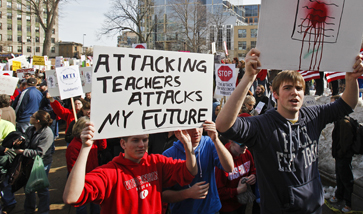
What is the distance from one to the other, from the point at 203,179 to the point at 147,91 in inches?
42.1

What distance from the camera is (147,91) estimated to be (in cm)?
211

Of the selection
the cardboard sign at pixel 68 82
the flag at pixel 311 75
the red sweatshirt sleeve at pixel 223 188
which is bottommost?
the red sweatshirt sleeve at pixel 223 188

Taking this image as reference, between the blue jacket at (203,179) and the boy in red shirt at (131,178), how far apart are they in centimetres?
25

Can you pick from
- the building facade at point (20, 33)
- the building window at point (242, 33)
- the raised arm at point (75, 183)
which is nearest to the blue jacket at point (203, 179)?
the raised arm at point (75, 183)

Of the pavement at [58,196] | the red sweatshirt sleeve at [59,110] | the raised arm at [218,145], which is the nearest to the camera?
the raised arm at [218,145]

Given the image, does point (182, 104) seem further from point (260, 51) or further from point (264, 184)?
point (264, 184)

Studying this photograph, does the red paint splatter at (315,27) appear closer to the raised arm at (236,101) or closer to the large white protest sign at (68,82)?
the raised arm at (236,101)

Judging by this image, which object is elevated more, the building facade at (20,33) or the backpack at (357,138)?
the building facade at (20,33)

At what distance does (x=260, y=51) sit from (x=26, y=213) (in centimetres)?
424

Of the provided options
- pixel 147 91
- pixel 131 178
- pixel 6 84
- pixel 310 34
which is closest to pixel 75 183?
pixel 131 178

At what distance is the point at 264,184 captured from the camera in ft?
6.61

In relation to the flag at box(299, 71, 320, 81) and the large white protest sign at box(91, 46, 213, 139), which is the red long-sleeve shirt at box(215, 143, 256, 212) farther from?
the flag at box(299, 71, 320, 81)

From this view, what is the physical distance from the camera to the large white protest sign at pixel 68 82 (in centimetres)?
506

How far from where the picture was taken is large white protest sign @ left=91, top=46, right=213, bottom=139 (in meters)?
1.94
